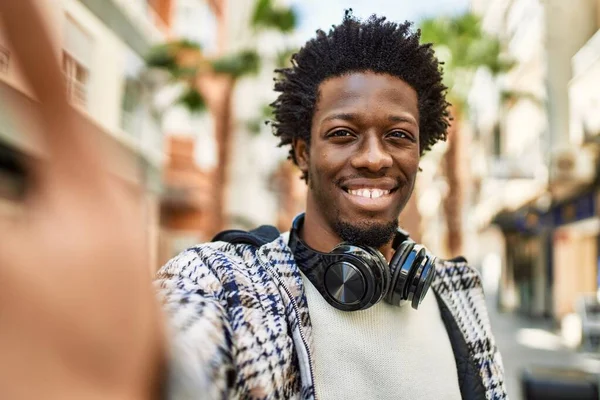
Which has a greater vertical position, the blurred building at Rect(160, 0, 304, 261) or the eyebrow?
the blurred building at Rect(160, 0, 304, 261)

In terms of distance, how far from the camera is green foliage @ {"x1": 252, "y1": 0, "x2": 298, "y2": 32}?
1436cm

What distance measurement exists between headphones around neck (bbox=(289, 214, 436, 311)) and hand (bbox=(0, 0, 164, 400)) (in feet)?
3.23

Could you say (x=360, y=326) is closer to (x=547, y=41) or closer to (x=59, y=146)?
(x=59, y=146)

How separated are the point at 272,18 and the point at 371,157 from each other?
1333 centimetres

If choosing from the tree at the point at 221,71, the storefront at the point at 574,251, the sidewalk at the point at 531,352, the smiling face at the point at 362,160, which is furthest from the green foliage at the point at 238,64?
the smiling face at the point at 362,160

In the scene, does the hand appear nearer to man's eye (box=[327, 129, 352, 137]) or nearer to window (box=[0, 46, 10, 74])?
window (box=[0, 46, 10, 74])

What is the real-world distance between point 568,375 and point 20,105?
10.6 feet

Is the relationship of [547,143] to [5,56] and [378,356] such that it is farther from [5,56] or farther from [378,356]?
[5,56]

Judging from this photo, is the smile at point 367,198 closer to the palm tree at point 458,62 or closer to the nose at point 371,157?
the nose at point 371,157

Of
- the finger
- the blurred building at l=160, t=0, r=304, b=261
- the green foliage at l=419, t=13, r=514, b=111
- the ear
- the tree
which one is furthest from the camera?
the blurred building at l=160, t=0, r=304, b=261

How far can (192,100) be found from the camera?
14.2 m

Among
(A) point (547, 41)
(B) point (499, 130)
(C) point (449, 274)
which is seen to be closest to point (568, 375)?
(C) point (449, 274)

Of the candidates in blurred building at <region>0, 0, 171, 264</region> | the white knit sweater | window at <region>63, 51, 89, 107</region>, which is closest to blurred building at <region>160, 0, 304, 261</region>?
blurred building at <region>0, 0, 171, 264</region>

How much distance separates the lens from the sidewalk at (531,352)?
10.3m
